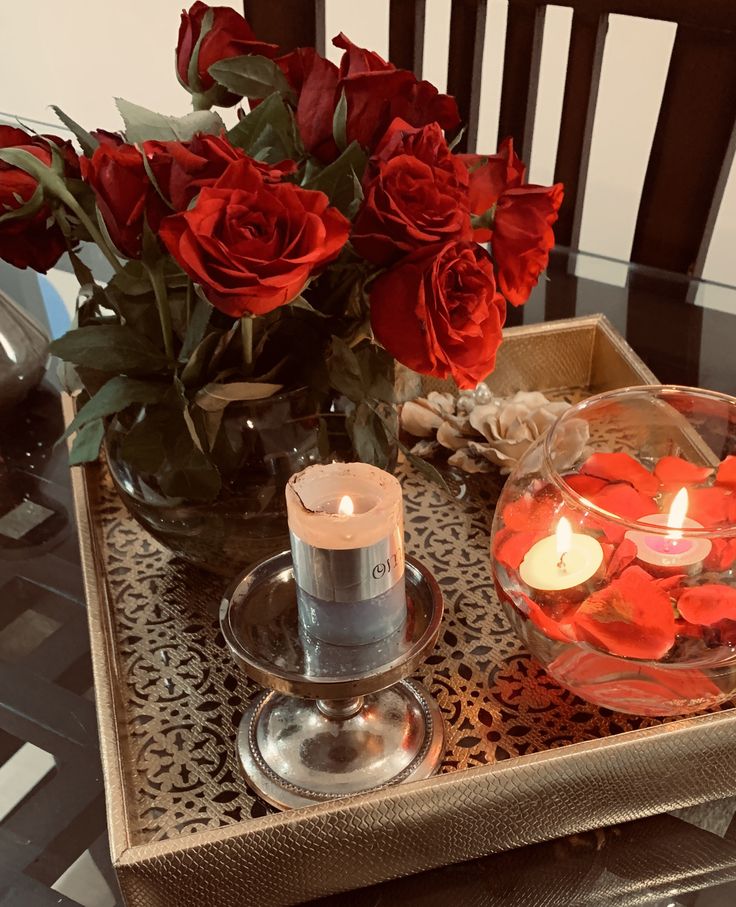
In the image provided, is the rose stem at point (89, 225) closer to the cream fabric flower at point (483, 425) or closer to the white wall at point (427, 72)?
the cream fabric flower at point (483, 425)

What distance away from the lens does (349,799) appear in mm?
465

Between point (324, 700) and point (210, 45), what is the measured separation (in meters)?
0.38

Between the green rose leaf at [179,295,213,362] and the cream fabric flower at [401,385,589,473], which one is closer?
the green rose leaf at [179,295,213,362]

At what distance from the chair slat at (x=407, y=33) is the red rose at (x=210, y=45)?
0.75 m

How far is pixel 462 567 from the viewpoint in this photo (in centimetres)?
67

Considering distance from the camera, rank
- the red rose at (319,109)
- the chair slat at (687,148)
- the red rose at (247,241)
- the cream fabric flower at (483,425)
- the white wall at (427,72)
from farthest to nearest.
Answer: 1. the white wall at (427,72)
2. the chair slat at (687,148)
3. the cream fabric flower at (483,425)
4. the red rose at (319,109)
5. the red rose at (247,241)

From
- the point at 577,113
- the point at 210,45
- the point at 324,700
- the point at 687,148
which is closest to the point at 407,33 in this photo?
the point at 577,113

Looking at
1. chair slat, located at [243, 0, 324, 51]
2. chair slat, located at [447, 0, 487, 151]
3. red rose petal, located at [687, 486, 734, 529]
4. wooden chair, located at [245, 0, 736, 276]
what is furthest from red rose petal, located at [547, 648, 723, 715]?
chair slat, located at [243, 0, 324, 51]

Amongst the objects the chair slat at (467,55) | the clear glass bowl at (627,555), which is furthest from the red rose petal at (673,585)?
the chair slat at (467,55)

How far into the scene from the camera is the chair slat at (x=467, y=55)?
4.00 feet

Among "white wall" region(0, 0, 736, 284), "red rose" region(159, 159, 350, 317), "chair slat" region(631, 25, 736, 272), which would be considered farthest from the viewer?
"white wall" region(0, 0, 736, 284)

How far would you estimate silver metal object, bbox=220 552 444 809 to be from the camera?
480 millimetres

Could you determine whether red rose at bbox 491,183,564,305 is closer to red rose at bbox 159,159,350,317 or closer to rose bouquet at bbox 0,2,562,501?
rose bouquet at bbox 0,2,562,501

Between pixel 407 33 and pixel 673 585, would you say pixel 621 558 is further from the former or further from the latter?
pixel 407 33
